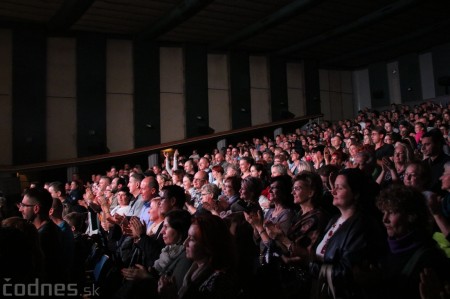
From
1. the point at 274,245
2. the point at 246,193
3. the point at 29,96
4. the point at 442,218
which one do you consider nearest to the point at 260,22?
the point at 29,96

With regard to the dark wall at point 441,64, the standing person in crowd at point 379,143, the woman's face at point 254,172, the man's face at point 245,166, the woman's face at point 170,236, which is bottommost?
the woman's face at point 170,236

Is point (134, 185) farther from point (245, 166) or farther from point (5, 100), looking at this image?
point (5, 100)

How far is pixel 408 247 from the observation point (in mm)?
1684

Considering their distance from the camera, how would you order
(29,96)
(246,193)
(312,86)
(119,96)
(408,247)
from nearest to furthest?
(408,247) < (246,193) < (29,96) < (119,96) < (312,86)

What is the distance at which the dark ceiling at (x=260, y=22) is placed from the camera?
411 inches

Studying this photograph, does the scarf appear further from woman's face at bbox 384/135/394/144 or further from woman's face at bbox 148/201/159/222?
woman's face at bbox 384/135/394/144

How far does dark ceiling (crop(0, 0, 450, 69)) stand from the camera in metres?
10.4

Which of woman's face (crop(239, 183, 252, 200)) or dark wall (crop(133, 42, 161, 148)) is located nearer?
woman's face (crop(239, 183, 252, 200))

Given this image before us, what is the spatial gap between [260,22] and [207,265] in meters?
10.8

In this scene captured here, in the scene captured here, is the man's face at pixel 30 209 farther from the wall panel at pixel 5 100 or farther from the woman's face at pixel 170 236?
the wall panel at pixel 5 100

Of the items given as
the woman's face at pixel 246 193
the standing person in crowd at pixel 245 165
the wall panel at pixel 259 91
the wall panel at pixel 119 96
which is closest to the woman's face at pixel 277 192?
the woman's face at pixel 246 193

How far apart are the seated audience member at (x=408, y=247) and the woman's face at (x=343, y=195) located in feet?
1.04

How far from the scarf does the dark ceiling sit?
836 centimetres

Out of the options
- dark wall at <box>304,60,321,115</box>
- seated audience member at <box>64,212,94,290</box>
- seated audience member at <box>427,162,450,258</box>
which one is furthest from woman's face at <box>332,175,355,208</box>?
dark wall at <box>304,60,321,115</box>
